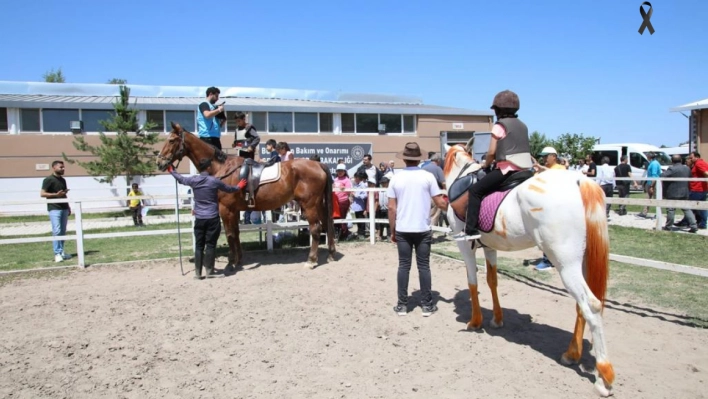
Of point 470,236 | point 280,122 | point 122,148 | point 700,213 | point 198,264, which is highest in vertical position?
point 280,122

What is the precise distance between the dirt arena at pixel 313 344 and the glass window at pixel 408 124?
2033 cm

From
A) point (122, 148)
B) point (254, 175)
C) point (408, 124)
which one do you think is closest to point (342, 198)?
point (254, 175)

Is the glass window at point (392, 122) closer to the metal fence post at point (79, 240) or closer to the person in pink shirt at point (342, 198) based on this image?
the person in pink shirt at point (342, 198)

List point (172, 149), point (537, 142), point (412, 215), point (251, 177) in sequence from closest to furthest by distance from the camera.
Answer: point (412, 215) < point (172, 149) < point (251, 177) < point (537, 142)

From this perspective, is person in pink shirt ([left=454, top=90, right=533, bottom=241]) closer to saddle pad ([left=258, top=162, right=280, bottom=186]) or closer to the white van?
saddle pad ([left=258, top=162, right=280, bottom=186])

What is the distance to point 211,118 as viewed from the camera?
27.6 ft

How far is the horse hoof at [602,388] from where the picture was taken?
357 centimetres

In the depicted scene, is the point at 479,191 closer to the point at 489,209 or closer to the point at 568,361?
the point at 489,209

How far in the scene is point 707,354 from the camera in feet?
14.0

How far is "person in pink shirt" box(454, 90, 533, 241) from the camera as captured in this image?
453 cm

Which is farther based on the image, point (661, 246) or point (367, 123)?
point (367, 123)

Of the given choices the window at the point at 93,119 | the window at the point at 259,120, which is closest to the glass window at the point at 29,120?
the window at the point at 93,119

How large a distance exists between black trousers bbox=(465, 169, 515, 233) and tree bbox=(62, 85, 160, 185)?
1837 cm

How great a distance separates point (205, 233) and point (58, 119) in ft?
61.0
